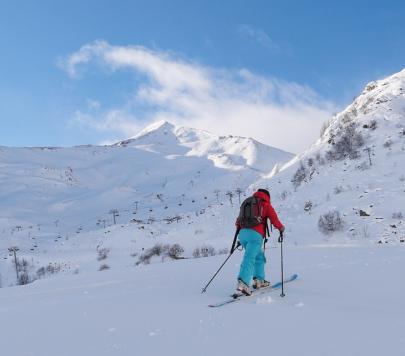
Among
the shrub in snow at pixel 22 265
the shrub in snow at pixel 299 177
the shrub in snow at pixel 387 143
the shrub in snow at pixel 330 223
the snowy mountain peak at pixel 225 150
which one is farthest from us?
the snowy mountain peak at pixel 225 150

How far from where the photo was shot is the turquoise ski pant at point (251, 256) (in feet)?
20.5

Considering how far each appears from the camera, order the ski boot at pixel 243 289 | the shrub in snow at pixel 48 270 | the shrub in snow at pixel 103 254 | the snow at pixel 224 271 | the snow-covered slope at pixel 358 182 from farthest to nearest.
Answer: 1. the shrub in snow at pixel 103 254
2. the shrub in snow at pixel 48 270
3. the snow-covered slope at pixel 358 182
4. the ski boot at pixel 243 289
5. the snow at pixel 224 271

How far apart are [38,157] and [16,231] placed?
193 ft

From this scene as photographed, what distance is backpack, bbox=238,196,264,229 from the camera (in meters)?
6.54

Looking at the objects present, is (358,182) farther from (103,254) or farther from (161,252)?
(103,254)

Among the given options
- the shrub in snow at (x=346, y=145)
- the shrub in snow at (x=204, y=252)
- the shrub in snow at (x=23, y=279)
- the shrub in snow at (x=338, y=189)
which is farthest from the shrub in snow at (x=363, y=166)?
the shrub in snow at (x=23, y=279)

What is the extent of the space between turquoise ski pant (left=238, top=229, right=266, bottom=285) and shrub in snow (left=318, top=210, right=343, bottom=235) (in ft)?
54.9

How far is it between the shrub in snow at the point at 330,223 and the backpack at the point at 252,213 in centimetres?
1706

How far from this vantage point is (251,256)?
638cm

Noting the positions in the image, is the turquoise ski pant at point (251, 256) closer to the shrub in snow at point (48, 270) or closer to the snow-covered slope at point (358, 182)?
the snow-covered slope at point (358, 182)

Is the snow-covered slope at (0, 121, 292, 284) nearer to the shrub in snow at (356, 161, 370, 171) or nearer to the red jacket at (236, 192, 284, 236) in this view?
the shrub in snow at (356, 161, 370, 171)

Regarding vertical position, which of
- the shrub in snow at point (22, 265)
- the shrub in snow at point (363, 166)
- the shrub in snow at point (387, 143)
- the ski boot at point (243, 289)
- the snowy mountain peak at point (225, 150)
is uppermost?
the snowy mountain peak at point (225, 150)

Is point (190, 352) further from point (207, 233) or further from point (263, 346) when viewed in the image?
point (207, 233)

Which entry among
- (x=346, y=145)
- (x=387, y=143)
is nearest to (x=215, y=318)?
(x=387, y=143)
